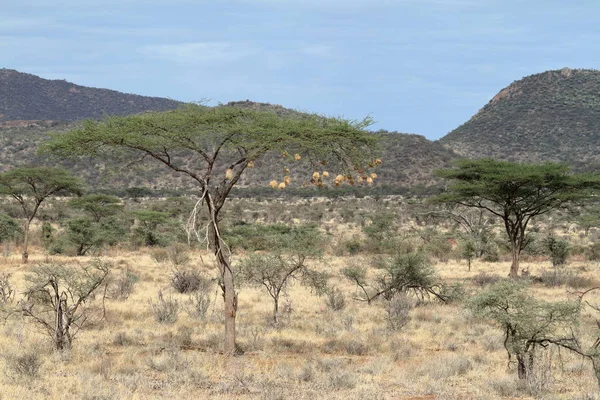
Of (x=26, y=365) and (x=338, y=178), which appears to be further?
(x=26, y=365)

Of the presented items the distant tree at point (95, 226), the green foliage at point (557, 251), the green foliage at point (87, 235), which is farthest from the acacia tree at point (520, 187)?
the distant tree at point (95, 226)

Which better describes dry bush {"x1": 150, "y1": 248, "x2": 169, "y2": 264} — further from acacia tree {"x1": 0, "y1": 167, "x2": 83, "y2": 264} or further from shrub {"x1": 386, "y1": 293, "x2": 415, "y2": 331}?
shrub {"x1": 386, "y1": 293, "x2": 415, "y2": 331}

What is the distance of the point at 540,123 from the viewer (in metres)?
102

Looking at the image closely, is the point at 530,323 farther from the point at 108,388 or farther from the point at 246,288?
the point at 246,288

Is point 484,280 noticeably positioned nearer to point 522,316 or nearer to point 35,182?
point 522,316

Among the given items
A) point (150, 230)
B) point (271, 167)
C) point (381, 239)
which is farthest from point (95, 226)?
point (271, 167)

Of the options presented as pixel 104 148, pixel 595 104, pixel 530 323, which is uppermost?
pixel 595 104

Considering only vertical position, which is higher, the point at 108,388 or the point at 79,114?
the point at 79,114

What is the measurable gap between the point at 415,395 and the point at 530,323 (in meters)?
2.27

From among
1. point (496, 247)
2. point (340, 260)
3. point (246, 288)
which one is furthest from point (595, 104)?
point (246, 288)

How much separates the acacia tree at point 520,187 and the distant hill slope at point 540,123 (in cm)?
6017

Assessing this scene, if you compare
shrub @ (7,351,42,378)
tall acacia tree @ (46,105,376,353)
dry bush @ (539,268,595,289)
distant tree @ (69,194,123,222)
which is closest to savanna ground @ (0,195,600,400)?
shrub @ (7,351,42,378)

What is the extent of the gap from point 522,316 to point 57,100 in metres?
149

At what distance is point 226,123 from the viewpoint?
1314cm
